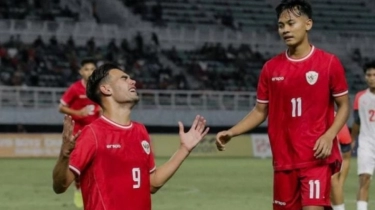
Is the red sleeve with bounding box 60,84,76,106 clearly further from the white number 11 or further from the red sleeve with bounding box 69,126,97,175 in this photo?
the red sleeve with bounding box 69,126,97,175

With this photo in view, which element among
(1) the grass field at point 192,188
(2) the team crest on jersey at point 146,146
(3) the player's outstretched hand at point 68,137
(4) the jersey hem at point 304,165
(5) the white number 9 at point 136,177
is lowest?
(1) the grass field at point 192,188

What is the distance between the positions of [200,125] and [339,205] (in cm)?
560

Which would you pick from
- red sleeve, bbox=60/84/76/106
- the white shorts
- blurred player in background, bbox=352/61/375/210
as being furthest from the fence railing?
the white shorts

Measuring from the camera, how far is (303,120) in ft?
29.7

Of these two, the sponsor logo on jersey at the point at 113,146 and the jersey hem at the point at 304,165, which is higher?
the sponsor logo on jersey at the point at 113,146

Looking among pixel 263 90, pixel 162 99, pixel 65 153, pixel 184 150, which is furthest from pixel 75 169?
pixel 162 99

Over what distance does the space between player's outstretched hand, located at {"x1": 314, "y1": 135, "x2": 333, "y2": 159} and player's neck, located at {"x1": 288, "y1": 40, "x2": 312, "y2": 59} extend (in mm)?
773

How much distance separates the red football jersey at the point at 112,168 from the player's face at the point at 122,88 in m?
0.20

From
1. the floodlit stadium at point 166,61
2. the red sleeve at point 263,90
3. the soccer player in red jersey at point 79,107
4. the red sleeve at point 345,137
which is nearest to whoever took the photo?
the red sleeve at point 263,90

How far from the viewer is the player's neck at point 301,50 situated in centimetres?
909

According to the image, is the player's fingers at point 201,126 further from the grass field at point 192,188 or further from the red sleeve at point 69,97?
the red sleeve at point 69,97

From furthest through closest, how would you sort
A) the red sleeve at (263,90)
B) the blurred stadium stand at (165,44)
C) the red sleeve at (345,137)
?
1. the blurred stadium stand at (165,44)
2. the red sleeve at (345,137)
3. the red sleeve at (263,90)

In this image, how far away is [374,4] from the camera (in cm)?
5425

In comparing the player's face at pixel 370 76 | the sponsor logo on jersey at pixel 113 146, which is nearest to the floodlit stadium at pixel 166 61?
the player's face at pixel 370 76
